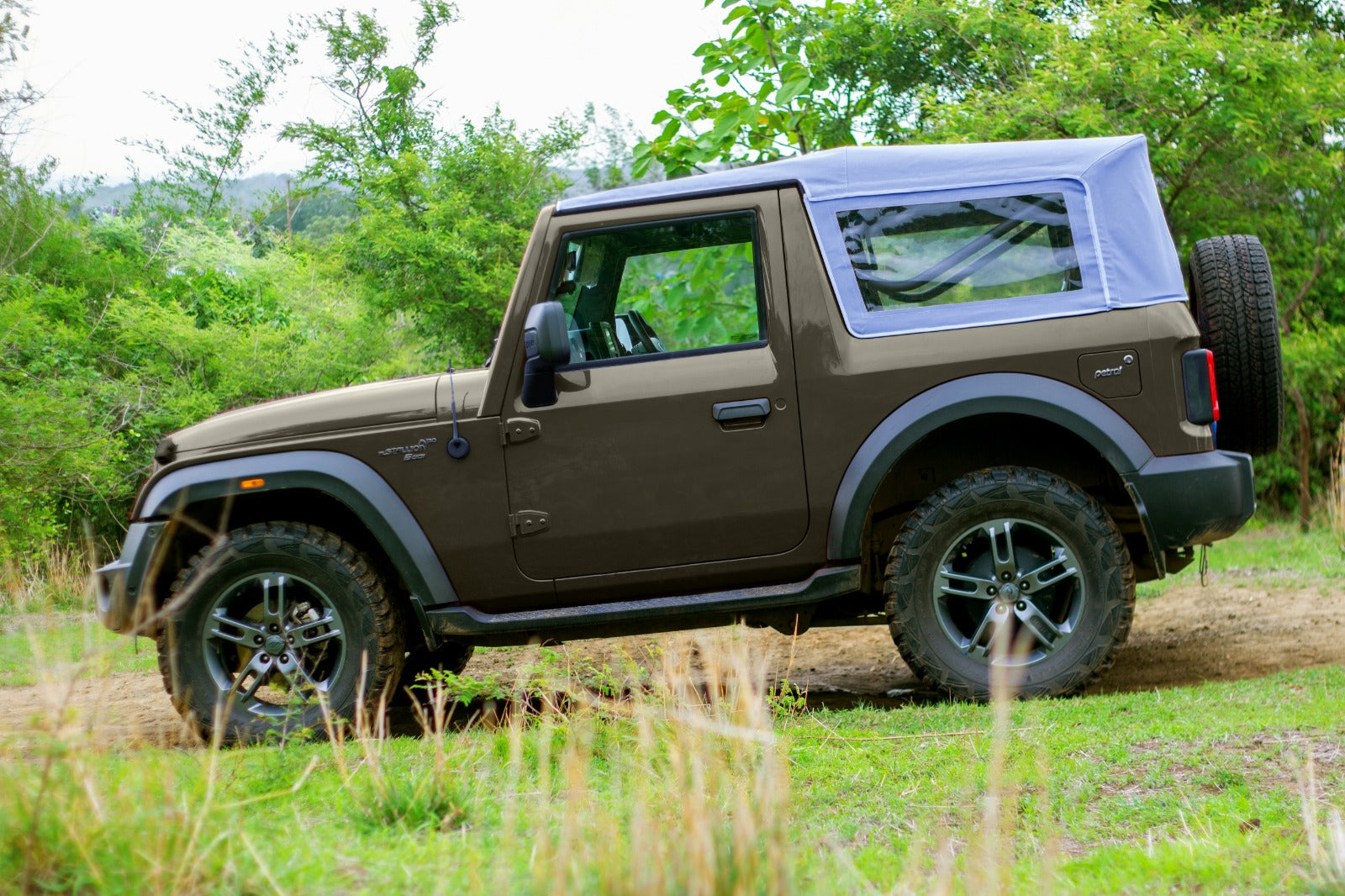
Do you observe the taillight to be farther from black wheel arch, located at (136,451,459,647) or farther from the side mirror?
black wheel arch, located at (136,451,459,647)

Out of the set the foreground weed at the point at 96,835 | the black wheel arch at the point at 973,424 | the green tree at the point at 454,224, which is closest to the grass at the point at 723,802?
the foreground weed at the point at 96,835

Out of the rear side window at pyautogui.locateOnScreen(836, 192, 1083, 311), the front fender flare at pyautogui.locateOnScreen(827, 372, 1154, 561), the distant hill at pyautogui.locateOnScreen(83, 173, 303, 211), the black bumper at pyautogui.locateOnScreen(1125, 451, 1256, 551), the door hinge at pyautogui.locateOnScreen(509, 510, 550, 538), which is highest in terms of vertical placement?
the distant hill at pyautogui.locateOnScreen(83, 173, 303, 211)

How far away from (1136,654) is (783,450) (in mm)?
2597

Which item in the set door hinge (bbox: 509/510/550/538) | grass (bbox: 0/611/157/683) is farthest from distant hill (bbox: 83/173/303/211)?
door hinge (bbox: 509/510/550/538)

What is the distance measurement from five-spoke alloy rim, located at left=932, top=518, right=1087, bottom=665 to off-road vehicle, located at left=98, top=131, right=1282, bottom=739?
12 millimetres

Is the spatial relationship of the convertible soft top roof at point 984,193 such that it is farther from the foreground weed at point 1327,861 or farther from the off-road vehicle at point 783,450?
the foreground weed at point 1327,861

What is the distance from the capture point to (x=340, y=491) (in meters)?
4.66

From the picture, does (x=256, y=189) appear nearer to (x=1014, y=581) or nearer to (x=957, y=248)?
(x=957, y=248)

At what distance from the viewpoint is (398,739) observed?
13.9 ft

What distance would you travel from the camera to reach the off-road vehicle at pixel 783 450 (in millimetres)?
4648

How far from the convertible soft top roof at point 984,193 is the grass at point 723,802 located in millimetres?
1536

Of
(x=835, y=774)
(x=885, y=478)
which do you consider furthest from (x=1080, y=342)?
(x=835, y=774)

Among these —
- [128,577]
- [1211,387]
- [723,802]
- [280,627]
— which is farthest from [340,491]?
[1211,387]

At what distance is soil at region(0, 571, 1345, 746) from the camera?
5.48 meters
